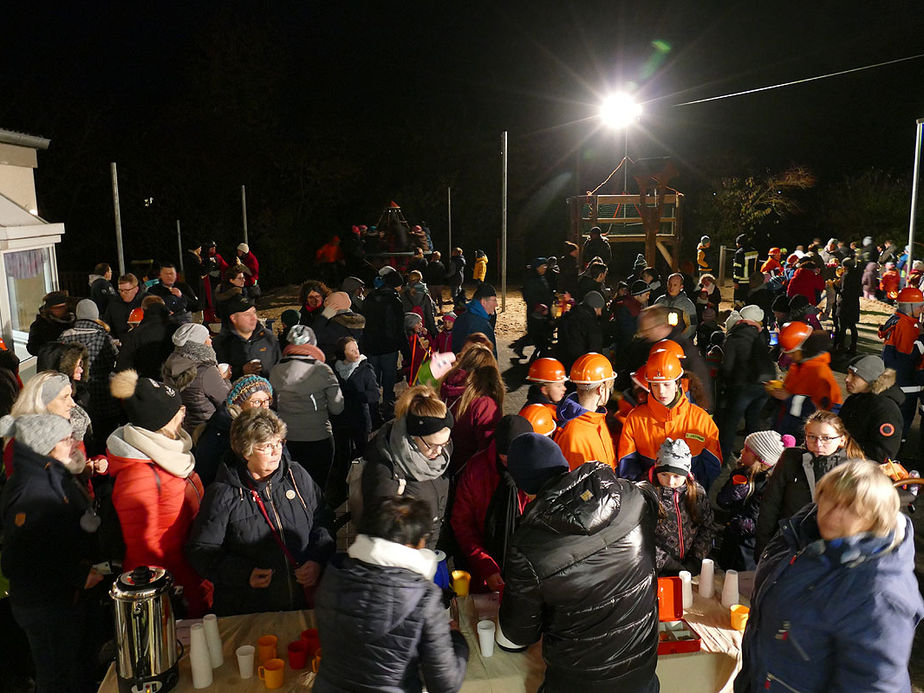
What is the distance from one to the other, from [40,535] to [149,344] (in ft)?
12.6

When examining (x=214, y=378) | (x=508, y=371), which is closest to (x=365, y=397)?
(x=214, y=378)

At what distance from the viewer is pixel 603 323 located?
35.8ft

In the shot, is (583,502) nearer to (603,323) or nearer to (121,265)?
(603,323)

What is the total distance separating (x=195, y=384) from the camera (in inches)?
216

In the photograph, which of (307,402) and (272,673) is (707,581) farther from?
(307,402)

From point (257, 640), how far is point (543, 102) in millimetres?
35614

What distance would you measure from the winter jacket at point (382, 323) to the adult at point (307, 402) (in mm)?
2746

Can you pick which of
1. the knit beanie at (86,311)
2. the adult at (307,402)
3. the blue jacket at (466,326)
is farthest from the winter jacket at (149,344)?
the blue jacket at (466,326)

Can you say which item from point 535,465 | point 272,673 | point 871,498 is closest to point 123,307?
point 272,673

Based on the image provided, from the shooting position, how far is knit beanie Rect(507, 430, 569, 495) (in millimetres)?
2881

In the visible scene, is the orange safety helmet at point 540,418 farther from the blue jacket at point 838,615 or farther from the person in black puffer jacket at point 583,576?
the blue jacket at point 838,615

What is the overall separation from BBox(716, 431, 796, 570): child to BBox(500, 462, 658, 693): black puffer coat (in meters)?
2.11

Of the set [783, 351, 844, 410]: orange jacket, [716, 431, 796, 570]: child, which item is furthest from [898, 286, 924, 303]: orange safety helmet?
[716, 431, 796, 570]: child

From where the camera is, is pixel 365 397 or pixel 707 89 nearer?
pixel 365 397
